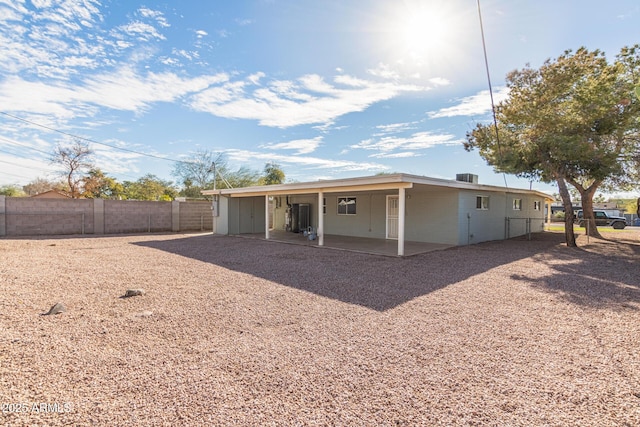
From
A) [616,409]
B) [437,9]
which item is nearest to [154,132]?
[437,9]

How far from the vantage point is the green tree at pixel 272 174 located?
108ft

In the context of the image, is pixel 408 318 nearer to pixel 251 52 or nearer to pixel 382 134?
pixel 251 52

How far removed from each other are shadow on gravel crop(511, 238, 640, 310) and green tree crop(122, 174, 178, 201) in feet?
108

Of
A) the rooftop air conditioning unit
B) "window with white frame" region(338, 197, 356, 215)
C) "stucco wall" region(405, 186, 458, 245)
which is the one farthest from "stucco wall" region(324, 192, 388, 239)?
the rooftop air conditioning unit

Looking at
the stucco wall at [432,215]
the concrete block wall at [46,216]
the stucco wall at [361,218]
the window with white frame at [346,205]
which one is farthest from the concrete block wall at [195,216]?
the stucco wall at [432,215]

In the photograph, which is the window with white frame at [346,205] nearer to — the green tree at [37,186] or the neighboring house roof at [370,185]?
the neighboring house roof at [370,185]

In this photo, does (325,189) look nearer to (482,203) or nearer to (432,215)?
(432,215)

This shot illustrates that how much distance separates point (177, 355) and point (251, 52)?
13011mm

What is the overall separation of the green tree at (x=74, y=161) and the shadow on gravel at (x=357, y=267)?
2225 cm

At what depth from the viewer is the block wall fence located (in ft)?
43.6

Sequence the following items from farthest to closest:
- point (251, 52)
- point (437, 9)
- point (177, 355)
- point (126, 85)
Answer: point (126, 85)
point (251, 52)
point (437, 9)
point (177, 355)

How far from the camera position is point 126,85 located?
15.0 metres

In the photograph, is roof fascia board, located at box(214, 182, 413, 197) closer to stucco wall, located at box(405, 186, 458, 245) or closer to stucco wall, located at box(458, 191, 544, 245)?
stucco wall, located at box(405, 186, 458, 245)

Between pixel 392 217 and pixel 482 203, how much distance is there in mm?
3547
